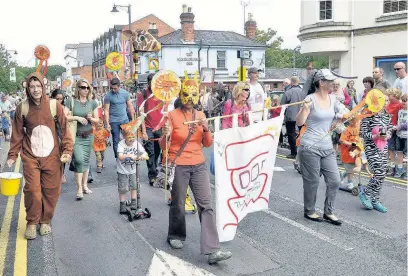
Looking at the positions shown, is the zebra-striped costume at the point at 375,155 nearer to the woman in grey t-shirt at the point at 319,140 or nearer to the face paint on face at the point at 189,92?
the woman in grey t-shirt at the point at 319,140

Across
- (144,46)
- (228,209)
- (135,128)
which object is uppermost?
(144,46)

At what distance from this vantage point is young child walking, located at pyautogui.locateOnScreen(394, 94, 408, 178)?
9266mm

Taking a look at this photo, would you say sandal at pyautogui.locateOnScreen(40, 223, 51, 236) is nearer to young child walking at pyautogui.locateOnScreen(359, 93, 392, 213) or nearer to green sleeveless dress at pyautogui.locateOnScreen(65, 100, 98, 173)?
green sleeveless dress at pyautogui.locateOnScreen(65, 100, 98, 173)

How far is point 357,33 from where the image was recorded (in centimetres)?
2014

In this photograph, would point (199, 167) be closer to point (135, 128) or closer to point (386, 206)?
point (135, 128)

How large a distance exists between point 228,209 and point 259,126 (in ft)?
3.37

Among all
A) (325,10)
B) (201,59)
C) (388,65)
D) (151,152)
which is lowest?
(151,152)

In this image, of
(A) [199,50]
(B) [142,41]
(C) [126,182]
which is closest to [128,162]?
(C) [126,182]

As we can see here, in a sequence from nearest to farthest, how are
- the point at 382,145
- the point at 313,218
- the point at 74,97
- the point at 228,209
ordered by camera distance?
the point at 228,209 < the point at 313,218 < the point at 382,145 < the point at 74,97

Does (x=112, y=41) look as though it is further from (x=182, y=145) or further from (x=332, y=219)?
(x=182, y=145)

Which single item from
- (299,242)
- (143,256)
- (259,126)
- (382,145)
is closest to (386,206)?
(382,145)

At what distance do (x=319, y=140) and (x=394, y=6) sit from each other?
1513 centimetres

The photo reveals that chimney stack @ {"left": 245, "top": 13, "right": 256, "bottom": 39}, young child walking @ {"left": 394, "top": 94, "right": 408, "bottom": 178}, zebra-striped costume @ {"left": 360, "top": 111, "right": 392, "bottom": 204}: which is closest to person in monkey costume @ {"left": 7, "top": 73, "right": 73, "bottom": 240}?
zebra-striped costume @ {"left": 360, "top": 111, "right": 392, "bottom": 204}

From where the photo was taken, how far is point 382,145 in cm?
670
